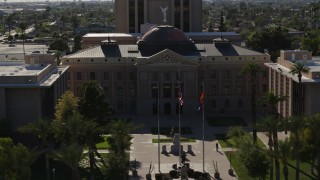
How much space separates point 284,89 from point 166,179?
36.9m

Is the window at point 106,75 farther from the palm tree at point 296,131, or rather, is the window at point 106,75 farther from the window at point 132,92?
the palm tree at point 296,131

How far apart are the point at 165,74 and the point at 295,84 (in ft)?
88.4

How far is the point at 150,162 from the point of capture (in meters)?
87.9

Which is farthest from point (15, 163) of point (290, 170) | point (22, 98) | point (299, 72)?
point (299, 72)

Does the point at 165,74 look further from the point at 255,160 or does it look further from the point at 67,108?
the point at 255,160

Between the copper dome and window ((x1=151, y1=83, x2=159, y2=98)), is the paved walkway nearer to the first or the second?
window ((x1=151, y1=83, x2=159, y2=98))

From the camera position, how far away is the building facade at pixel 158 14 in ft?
546

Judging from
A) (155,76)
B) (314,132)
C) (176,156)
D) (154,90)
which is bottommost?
(176,156)

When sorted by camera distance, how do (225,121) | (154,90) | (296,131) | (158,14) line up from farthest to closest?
(158,14) → (154,90) → (225,121) → (296,131)

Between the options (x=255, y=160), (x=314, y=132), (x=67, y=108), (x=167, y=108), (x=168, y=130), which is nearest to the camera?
(x=255, y=160)

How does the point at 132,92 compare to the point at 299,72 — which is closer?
the point at 299,72

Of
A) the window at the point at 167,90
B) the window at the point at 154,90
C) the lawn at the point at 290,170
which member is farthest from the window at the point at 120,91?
the lawn at the point at 290,170

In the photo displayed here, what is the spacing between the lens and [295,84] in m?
102

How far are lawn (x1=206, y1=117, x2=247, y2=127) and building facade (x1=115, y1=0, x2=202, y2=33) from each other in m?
53.0
